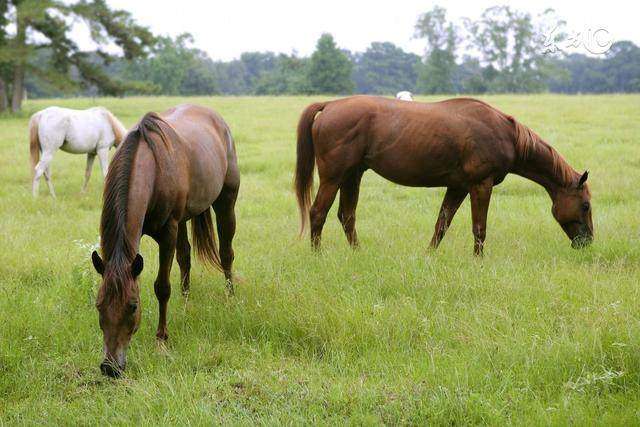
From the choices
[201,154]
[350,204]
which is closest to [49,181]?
[350,204]

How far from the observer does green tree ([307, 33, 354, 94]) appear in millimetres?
61656

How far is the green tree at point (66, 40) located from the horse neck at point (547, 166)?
20.7 meters

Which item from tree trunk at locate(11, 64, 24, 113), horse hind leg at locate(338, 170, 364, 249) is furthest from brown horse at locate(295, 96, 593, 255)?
tree trunk at locate(11, 64, 24, 113)

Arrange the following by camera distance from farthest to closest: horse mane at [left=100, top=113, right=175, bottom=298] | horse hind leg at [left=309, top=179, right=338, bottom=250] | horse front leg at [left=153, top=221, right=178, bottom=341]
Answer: horse hind leg at [left=309, top=179, right=338, bottom=250] < horse front leg at [left=153, top=221, right=178, bottom=341] < horse mane at [left=100, top=113, right=175, bottom=298]

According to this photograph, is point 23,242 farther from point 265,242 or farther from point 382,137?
point 382,137

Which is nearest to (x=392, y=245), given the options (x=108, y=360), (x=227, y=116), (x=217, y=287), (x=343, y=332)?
(x=217, y=287)

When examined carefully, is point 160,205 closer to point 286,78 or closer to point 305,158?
point 305,158

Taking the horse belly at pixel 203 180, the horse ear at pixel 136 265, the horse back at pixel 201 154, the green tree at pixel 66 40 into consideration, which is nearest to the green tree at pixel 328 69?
the green tree at pixel 66 40

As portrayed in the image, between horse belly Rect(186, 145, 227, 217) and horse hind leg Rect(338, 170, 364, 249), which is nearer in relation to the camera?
horse belly Rect(186, 145, 227, 217)

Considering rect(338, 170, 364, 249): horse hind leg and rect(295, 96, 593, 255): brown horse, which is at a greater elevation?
rect(295, 96, 593, 255): brown horse

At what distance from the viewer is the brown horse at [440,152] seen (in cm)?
636

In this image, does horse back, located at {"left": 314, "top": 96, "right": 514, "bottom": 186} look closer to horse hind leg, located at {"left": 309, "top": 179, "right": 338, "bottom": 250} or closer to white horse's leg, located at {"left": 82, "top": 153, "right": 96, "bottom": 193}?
horse hind leg, located at {"left": 309, "top": 179, "right": 338, "bottom": 250}

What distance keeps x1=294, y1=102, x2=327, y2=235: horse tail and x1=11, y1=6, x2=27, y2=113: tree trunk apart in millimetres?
18995

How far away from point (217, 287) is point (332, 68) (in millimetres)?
58418
